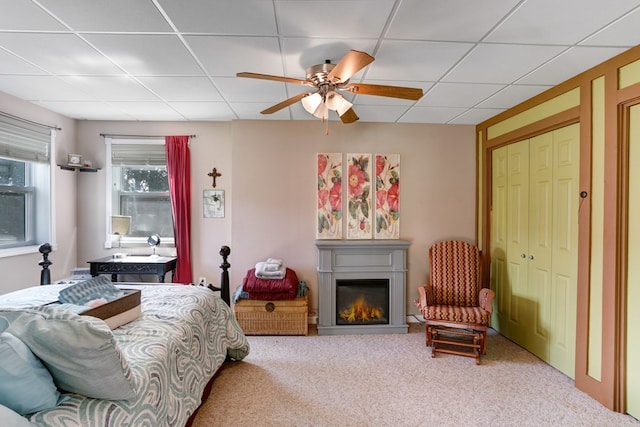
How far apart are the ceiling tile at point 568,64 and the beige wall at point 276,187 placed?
139 cm

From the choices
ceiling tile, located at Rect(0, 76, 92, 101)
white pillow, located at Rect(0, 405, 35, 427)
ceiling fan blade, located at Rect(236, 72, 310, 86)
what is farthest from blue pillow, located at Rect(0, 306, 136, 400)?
ceiling tile, located at Rect(0, 76, 92, 101)

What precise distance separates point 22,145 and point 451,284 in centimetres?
477

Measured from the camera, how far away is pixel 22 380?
1.07 m

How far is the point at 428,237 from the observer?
402 cm

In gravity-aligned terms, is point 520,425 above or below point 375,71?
below

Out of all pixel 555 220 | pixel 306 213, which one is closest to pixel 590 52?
pixel 555 220

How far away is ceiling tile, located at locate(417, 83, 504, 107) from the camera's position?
281 cm

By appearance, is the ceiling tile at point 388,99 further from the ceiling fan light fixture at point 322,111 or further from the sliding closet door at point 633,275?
the sliding closet door at point 633,275

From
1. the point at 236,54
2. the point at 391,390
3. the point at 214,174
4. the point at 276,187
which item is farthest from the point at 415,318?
the point at 236,54

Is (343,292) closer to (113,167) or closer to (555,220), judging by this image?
(555,220)

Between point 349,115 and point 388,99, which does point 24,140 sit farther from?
point 388,99

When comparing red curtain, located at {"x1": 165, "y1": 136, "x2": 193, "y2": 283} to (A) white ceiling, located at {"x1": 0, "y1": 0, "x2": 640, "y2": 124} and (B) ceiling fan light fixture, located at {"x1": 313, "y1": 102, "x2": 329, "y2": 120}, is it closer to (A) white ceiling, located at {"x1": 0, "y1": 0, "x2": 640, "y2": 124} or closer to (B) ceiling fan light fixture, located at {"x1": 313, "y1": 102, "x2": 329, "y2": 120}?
(A) white ceiling, located at {"x1": 0, "y1": 0, "x2": 640, "y2": 124}

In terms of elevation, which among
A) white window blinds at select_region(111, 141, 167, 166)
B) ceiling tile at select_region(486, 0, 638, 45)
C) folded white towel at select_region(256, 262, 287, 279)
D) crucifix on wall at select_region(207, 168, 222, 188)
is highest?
ceiling tile at select_region(486, 0, 638, 45)

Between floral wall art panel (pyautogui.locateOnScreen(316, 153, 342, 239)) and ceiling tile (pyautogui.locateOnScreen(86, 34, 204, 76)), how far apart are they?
1.78 meters
